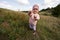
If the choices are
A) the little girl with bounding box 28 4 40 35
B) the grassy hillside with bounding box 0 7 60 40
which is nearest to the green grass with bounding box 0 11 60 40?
the grassy hillside with bounding box 0 7 60 40

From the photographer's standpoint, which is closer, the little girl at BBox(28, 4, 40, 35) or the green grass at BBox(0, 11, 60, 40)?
the green grass at BBox(0, 11, 60, 40)

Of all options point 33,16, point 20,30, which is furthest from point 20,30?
point 33,16

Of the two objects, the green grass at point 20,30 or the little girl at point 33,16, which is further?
the little girl at point 33,16

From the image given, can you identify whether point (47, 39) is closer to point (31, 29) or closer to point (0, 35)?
point (31, 29)

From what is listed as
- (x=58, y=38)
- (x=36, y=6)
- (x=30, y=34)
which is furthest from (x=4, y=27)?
(x=58, y=38)

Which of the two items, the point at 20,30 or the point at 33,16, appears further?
the point at 33,16

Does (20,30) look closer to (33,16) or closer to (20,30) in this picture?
(20,30)

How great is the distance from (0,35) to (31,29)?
5.46 ft

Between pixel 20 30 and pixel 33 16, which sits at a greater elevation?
pixel 33 16

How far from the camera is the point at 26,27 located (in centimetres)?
923

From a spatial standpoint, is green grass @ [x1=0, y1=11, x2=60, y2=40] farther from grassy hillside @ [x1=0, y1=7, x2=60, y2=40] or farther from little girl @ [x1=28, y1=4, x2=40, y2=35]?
little girl @ [x1=28, y1=4, x2=40, y2=35]

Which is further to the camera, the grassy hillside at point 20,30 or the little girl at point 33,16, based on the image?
the little girl at point 33,16

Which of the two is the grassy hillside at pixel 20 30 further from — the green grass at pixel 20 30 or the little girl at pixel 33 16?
the little girl at pixel 33 16

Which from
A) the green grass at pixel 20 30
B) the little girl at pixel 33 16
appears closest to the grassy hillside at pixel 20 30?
the green grass at pixel 20 30
